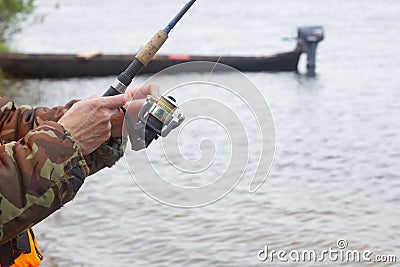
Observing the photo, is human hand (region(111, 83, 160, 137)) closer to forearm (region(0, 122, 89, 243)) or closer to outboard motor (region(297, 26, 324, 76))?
forearm (region(0, 122, 89, 243))

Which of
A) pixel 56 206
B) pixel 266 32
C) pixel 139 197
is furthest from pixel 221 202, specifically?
pixel 266 32

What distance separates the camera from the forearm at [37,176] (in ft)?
6.75

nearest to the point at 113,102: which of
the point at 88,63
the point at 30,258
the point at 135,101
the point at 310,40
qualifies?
the point at 135,101

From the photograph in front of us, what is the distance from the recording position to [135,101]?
8.89 ft

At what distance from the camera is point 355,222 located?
759 centimetres

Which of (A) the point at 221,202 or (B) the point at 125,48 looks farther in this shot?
(B) the point at 125,48

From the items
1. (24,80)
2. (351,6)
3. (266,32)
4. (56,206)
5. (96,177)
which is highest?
(56,206)

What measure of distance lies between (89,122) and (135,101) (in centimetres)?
53

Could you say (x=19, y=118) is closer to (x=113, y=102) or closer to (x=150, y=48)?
(x=150, y=48)

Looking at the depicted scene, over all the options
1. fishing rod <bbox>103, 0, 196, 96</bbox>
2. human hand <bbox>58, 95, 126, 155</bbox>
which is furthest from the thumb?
fishing rod <bbox>103, 0, 196, 96</bbox>

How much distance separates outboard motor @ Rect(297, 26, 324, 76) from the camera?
716 inches

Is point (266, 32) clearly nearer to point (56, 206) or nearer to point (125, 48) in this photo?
point (125, 48)

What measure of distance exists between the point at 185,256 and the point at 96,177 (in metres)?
2.95

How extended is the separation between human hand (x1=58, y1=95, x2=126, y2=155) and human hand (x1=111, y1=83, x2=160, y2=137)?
34cm
